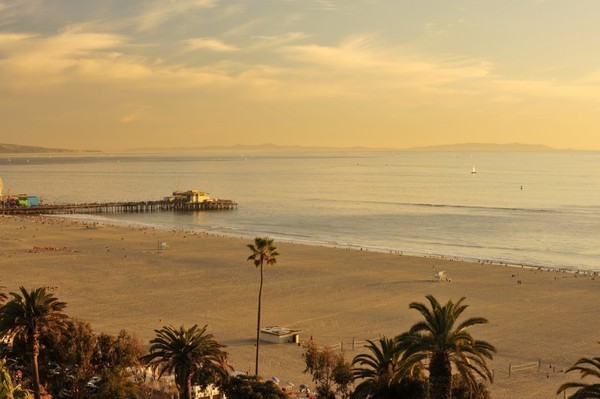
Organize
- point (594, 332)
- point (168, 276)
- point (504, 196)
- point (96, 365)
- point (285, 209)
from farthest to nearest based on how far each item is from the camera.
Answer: point (504, 196) < point (285, 209) < point (168, 276) < point (594, 332) < point (96, 365)

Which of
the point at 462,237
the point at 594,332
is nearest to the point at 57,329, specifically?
the point at 594,332

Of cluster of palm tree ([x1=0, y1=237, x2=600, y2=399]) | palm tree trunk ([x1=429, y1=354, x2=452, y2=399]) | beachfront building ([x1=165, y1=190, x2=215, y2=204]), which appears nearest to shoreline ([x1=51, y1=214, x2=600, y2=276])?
beachfront building ([x1=165, y1=190, x2=215, y2=204])

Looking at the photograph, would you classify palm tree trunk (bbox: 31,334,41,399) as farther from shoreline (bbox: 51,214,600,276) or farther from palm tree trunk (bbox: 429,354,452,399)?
shoreline (bbox: 51,214,600,276)

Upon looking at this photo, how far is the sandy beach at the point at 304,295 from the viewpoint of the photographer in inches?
1645

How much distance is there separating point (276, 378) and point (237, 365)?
3904mm

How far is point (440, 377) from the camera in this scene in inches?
840

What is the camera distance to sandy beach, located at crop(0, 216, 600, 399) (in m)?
41.8

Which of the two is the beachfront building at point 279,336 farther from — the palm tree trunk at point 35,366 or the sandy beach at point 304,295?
the palm tree trunk at point 35,366

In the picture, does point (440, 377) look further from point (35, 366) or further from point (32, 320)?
point (32, 320)

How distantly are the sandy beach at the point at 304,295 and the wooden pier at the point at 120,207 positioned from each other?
45.7 meters

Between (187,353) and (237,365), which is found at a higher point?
(187,353)

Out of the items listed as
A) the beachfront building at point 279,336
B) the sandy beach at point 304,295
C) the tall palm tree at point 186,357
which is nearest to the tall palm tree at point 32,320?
the tall palm tree at point 186,357

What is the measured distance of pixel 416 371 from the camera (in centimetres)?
2438

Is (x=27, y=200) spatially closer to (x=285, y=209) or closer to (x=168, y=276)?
(x=285, y=209)
